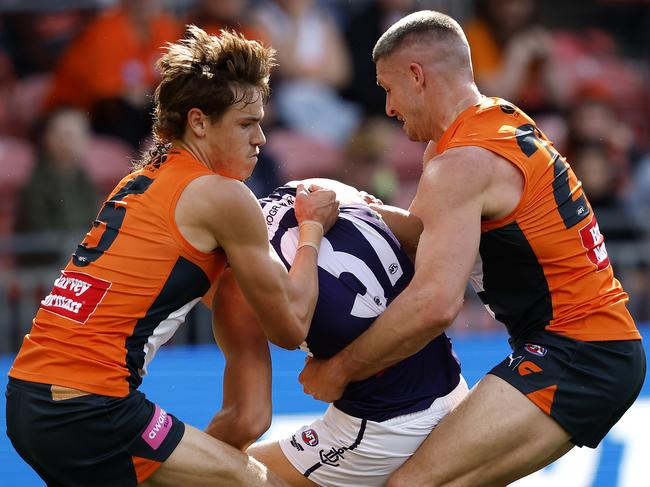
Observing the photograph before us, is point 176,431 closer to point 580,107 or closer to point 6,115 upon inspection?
point 6,115

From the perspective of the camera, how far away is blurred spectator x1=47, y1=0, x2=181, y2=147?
8.93 m

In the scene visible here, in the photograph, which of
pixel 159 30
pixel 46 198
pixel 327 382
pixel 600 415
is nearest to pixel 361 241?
pixel 327 382

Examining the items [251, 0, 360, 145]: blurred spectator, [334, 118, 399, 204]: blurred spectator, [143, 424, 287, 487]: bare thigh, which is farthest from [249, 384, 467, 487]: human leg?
[251, 0, 360, 145]: blurred spectator

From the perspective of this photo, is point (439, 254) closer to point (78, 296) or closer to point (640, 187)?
point (78, 296)

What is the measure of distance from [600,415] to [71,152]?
5.63 meters

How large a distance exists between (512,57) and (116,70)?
3.68m

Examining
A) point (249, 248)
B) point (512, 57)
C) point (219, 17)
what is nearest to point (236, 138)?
point (249, 248)

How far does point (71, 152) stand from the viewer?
8500 mm

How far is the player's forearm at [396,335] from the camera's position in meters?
3.66

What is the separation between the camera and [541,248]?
12.7 ft

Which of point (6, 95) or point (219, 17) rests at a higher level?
point (219, 17)

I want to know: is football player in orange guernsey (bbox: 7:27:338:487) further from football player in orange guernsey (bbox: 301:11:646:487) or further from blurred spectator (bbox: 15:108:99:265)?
blurred spectator (bbox: 15:108:99:265)

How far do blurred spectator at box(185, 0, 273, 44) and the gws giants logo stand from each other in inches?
212

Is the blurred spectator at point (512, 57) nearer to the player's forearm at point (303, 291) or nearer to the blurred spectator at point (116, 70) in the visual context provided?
the blurred spectator at point (116, 70)
